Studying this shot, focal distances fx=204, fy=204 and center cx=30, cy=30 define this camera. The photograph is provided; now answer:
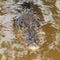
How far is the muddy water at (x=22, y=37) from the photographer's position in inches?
169

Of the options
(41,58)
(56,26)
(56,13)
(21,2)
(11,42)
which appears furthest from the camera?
(21,2)

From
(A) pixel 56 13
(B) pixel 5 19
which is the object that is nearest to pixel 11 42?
(B) pixel 5 19

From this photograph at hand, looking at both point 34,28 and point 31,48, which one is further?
point 34,28

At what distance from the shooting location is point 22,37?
4.68 m

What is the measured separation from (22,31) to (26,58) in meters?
0.81

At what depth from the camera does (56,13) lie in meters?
5.53

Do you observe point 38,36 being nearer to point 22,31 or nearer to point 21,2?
point 22,31

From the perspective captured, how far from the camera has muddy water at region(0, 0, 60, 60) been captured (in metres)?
4.29

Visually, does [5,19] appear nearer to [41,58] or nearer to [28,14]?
[28,14]

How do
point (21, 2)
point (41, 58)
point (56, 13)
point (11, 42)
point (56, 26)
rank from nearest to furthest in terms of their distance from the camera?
point (41, 58), point (11, 42), point (56, 26), point (56, 13), point (21, 2)

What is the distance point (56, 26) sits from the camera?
5.07m

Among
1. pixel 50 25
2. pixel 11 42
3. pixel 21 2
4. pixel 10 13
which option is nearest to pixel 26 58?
pixel 11 42

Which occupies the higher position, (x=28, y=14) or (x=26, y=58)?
(x=28, y=14)

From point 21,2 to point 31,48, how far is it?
6.64 ft
